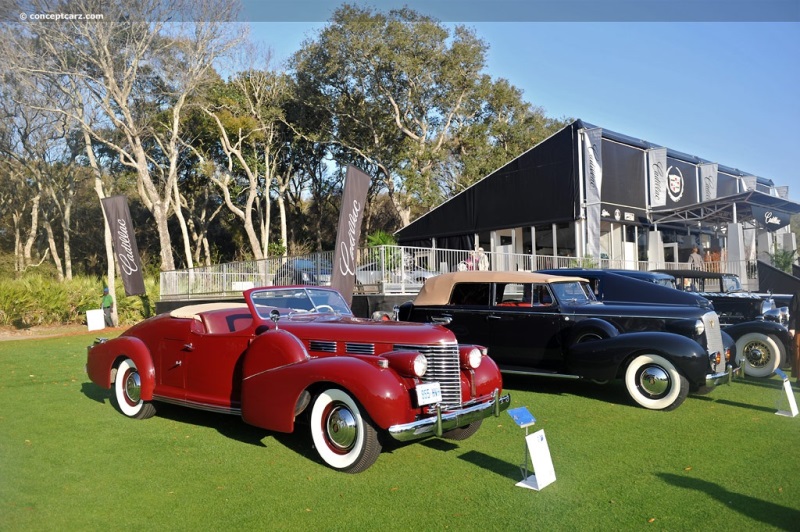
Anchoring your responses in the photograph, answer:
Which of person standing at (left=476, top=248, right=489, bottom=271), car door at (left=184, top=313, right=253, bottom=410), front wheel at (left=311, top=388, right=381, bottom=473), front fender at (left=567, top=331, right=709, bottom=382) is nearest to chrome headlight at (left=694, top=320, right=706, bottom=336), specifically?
front fender at (left=567, top=331, right=709, bottom=382)

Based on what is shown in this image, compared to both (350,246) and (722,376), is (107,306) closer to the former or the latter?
(350,246)

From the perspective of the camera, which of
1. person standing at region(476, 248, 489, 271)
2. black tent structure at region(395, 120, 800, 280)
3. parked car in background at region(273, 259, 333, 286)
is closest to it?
parked car in background at region(273, 259, 333, 286)

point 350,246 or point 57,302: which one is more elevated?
point 350,246

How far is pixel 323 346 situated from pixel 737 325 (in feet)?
25.6

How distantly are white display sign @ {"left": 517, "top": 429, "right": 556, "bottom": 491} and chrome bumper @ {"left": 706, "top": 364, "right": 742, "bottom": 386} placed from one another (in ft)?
12.0

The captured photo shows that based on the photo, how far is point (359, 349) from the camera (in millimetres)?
5383

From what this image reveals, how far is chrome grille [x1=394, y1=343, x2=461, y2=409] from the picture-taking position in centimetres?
520

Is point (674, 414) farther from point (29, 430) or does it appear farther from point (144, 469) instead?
point (29, 430)

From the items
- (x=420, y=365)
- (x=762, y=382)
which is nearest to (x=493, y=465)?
(x=420, y=365)

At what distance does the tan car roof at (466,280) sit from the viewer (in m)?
8.67

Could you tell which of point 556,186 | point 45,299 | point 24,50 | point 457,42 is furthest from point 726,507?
point 457,42

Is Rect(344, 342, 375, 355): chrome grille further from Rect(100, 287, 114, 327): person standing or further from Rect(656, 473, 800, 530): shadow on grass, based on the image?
Rect(100, 287, 114, 327): person standing

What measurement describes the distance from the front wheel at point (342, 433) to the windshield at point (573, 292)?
4.59m

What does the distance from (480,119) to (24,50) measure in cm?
2249
